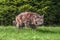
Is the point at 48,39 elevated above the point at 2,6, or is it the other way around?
the point at 2,6

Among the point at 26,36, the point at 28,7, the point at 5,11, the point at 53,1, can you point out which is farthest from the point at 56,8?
the point at 26,36

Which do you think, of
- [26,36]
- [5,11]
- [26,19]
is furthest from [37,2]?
[26,36]

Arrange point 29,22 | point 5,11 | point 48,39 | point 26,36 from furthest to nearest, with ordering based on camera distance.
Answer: point 5,11, point 29,22, point 26,36, point 48,39

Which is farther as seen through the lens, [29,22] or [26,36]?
[29,22]

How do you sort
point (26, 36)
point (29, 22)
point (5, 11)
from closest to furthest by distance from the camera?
point (26, 36) → point (29, 22) → point (5, 11)

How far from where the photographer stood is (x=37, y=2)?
734 inches

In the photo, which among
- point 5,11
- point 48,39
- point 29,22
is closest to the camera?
point 48,39

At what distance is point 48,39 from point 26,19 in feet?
11.3

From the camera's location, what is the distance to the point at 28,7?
18.2 meters

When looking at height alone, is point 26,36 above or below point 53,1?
below

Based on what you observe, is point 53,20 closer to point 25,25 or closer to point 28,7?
point 28,7

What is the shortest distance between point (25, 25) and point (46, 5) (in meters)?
4.53

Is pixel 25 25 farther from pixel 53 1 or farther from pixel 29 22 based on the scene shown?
pixel 53 1

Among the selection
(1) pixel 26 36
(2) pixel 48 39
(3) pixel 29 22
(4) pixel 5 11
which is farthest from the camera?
(4) pixel 5 11
